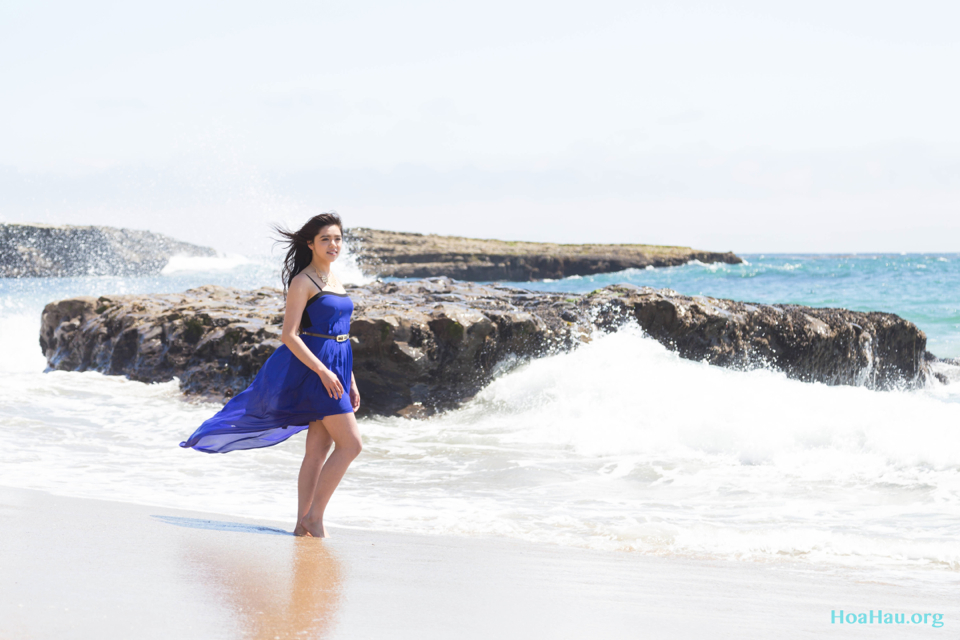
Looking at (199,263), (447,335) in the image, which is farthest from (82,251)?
(447,335)

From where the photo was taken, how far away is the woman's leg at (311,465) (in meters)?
4.00

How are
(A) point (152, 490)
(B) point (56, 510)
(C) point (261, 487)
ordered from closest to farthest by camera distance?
1. (B) point (56, 510)
2. (A) point (152, 490)
3. (C) point (261, 487)

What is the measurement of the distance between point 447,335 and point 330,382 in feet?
16.2

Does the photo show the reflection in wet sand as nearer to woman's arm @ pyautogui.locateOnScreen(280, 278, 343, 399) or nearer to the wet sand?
the wet sand

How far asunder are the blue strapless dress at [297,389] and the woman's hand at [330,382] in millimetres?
67

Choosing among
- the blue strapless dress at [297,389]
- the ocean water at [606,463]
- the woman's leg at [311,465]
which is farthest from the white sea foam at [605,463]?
the blue strapless dress at [297,389]

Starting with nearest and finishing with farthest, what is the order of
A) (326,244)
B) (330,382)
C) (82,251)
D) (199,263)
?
(330,382), (326,244), (82,251), (199,263)

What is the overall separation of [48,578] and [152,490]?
276 centimetres

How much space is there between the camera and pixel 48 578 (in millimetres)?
2686

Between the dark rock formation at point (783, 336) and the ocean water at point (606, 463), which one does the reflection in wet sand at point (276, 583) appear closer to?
the ocean water at point (606, 463)

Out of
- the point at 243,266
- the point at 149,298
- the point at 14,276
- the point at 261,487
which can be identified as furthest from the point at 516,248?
the point at 261,487

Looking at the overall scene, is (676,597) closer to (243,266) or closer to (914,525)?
(914,525)

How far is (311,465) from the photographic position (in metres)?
4.07

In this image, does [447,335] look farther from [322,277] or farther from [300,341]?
[300,341]
